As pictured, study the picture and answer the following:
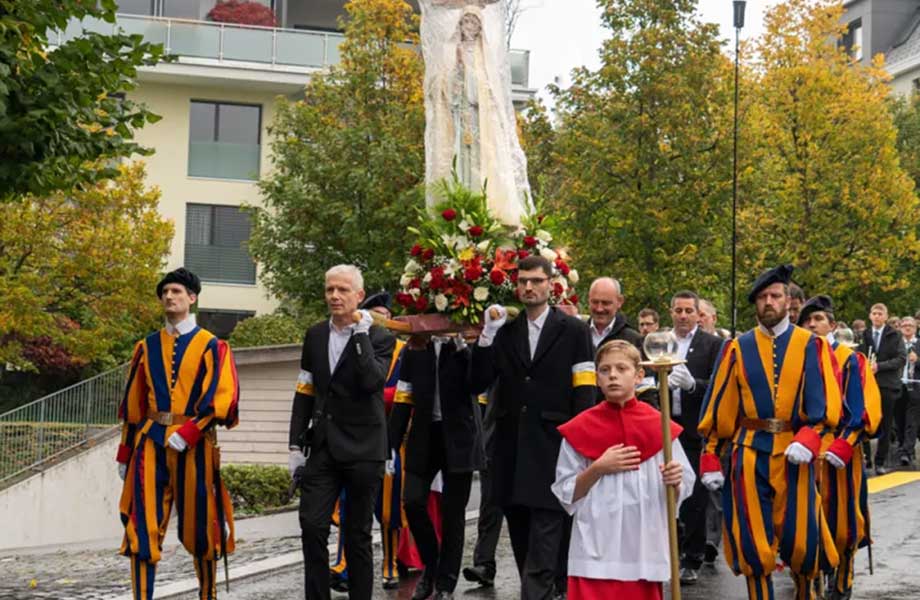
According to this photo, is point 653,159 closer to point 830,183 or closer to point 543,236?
point 830,183

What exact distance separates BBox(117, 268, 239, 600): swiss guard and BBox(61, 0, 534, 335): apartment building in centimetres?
3110

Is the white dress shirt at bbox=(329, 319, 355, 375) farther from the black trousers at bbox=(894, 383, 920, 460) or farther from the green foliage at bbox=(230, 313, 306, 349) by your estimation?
the green foliage at bbox=(230, 313, 306, 349)

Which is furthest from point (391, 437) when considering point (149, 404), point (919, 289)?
point (919, 289)

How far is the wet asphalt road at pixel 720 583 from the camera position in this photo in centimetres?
1124

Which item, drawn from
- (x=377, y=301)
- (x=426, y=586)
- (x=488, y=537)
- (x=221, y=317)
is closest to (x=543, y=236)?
(x=377, y=301)

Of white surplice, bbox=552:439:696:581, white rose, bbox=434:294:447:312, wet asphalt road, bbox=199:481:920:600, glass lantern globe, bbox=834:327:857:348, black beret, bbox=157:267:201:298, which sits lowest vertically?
wet asphalt road, bbox=199:481:920:600

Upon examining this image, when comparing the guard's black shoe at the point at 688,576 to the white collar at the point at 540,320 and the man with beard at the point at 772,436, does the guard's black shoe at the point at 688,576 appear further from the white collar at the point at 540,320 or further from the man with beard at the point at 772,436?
the white collar at the point at 540,320

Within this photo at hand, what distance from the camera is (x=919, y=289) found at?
41250mm

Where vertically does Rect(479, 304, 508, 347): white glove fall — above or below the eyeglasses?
below

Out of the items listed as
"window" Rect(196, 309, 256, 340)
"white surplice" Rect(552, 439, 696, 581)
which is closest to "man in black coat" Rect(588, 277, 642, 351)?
"white surplice" Rect(552, 439, 696, 581)

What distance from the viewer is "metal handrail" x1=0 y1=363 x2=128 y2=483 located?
2448cm

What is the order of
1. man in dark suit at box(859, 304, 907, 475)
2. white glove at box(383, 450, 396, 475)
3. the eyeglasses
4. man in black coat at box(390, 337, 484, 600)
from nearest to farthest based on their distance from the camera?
the eyeglasses, man in black coat at box(390, 337, 484, 600), white glove at box(383, 450, 396, 475), man in dark suit at box(859, 304, 907, 475)

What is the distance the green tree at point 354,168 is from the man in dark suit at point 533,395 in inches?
753

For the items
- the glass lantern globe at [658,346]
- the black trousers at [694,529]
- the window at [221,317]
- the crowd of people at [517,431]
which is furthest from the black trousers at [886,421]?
the window at [221,317]
